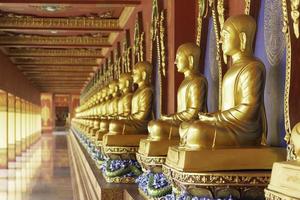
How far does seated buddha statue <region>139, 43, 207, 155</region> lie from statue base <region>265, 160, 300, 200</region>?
171 centimetres

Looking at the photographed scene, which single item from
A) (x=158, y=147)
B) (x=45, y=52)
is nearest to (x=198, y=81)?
(x=158, y=147)

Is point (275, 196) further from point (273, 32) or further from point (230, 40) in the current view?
point (273, 32)

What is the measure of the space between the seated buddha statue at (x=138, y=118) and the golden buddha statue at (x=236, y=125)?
2.10 m

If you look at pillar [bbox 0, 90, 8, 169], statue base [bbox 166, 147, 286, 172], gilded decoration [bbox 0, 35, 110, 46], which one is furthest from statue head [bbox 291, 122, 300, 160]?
pillar [bbox 0, 90, 8, 169]

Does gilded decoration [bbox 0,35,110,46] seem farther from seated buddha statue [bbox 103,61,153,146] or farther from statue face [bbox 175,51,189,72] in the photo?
statue face [bbox 175,51,189,72]

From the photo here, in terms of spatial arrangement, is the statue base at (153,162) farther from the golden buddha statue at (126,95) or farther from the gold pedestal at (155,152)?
the golden buddha statue at (126,95)

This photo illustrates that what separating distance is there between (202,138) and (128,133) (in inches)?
96.5

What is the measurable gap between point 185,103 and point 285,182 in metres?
2.05

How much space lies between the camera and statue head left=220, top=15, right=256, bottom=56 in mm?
3080

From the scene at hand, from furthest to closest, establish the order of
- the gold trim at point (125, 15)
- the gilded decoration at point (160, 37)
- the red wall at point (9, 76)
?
1. the red wall at point (9, 76)
2. the gold trim at point (125, 15)
3. the gilded decoration at point (160, 37)

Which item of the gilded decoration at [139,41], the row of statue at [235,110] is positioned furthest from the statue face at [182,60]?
the gilded decoration at [139,41]

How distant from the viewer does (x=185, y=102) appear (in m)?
4.08

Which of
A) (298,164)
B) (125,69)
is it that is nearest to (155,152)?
(298,164)

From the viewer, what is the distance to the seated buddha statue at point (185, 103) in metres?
3.84
